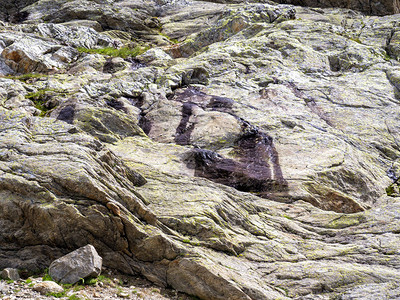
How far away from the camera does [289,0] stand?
73938 mm

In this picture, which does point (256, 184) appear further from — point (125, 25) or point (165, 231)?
point (125, 25)

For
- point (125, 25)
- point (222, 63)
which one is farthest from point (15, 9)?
point (222, 63)

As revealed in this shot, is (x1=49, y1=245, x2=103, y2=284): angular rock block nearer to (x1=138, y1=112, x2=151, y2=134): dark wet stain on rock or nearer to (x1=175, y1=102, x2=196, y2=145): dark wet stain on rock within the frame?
(x1=175, y1=102, x2=196, y2=145): dark wet stain on rock

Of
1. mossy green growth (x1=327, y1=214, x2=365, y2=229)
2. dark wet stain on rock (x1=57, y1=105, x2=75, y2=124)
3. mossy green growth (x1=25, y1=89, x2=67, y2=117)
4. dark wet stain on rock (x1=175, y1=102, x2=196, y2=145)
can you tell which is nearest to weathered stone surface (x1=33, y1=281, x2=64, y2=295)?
mossy green growth (x1=327, y1=214, x2=365, y2=229)

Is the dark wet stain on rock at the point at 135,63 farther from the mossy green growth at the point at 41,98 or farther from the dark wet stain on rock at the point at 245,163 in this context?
the dark wet stain on rock at the point at 245,163

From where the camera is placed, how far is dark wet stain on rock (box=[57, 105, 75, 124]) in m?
22.7

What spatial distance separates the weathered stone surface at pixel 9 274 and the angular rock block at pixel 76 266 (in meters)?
1.08

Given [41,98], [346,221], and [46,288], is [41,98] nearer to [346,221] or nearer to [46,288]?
[46,288]

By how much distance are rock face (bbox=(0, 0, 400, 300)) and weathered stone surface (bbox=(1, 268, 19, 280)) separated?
2.55 ft

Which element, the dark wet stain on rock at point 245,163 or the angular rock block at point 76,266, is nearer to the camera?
the angular rock block at point 76,266

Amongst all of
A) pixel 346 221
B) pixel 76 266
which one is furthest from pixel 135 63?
pixel 76 266

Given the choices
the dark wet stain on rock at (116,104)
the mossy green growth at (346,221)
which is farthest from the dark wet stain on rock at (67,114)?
the mossy green growth at (346,221)

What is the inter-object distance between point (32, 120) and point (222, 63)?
65.9 feet

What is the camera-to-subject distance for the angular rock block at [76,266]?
38.9 ft
